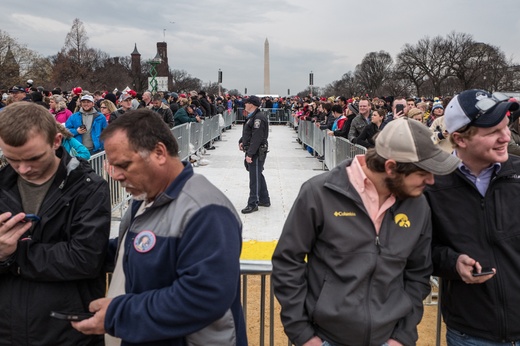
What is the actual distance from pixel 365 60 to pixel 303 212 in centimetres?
9367

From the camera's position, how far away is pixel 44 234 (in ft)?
7.19

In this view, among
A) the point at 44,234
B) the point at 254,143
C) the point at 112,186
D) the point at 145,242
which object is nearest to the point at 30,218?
the point at 44,234

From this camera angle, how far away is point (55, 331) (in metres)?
2.17

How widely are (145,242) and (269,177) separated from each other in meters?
11.0

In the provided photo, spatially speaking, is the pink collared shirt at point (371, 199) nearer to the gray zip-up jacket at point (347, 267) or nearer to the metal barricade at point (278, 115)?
the gray zip-up jacket at point (347, 267)

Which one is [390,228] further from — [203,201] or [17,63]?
[17,63]

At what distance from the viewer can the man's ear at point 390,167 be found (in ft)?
6.86

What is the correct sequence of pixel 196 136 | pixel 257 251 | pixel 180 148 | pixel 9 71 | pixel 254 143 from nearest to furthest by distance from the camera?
1. pixel 257 251
2. pixel 254 143
3. pixel 180 148
4. pixel 196 136
5. pixel 9 71

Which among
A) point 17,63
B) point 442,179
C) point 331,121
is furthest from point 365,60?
point 442,179

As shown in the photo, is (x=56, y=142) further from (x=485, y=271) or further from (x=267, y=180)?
(x=267, y=180)

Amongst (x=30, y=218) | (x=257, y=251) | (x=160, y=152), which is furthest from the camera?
(x=257, y=251)

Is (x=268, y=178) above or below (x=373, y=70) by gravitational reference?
below

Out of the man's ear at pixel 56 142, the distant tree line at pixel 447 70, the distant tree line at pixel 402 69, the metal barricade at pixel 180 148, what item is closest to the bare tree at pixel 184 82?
the distant tree line at pixel 402 69

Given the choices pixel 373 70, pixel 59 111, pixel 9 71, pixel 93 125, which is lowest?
pixel 93 125
